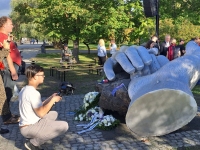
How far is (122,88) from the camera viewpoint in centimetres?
537

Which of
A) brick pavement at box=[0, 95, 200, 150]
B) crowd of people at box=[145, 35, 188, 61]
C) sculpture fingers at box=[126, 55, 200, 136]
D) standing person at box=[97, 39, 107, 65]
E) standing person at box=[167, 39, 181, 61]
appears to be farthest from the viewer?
standing person at box=[97, 39, 107, 65]

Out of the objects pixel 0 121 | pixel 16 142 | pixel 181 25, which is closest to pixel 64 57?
pixel 181 25

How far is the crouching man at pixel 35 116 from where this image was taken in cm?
420

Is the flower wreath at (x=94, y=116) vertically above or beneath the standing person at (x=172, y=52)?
beneath

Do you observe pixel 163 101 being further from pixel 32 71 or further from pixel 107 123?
pixel 107 123

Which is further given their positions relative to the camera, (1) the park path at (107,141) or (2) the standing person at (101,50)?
(2) the standing person at (101,50)

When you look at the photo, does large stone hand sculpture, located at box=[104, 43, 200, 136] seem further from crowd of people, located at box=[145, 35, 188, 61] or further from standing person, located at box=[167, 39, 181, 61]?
standing person, located at box=[167, 39, 181, 61]

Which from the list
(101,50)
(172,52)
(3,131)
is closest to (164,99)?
(3,131)

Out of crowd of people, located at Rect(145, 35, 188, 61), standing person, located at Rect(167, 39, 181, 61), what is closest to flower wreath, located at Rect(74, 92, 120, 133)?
crowd of people, located at Rect(145, 35, 188, 61)

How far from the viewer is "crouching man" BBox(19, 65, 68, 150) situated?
13.8 ft

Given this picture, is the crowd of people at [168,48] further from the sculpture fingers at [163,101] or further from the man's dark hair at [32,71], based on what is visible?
the sculpture fingers at [163,101]

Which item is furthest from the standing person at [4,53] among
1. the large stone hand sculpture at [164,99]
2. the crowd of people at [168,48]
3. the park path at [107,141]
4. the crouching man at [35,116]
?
the crowd of people at [168,48]

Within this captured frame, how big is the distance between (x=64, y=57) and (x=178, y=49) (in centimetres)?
918

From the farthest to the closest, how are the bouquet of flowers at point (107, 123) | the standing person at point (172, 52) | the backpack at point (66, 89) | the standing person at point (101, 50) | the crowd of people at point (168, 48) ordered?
the standing person at point (101, 50) → the standing person at point (172, 52) → the crowd of people at point (168, 48) → the backpack at point (66, 89) → the bouquet of flowers at point (107, 123)
